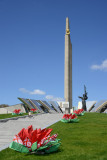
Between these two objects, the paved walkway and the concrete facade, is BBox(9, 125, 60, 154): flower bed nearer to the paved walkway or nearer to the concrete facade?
the paved walkway

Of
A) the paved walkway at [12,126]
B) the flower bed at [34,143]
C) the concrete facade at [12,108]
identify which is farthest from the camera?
the concrete facade at [12,108]

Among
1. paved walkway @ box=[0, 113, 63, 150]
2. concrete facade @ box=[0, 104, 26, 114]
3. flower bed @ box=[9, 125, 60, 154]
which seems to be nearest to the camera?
flower bed @ box=[9, 125, 60, 154]

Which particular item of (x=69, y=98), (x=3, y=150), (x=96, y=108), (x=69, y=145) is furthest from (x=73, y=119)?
(x=69, y=98)

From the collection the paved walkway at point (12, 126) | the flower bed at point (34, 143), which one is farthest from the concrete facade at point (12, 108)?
the flower bed at point (34, 143)

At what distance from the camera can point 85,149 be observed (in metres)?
5.15

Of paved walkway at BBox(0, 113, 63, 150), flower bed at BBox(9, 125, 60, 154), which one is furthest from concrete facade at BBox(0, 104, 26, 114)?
flower bed at BBox(9, 125, 60, 154)

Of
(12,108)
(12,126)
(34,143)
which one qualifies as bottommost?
(34,143)

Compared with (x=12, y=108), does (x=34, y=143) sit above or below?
below

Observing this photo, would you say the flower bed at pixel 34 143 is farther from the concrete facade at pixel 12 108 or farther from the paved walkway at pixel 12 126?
the concrete facade at pixel 12 108

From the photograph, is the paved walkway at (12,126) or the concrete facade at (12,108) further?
the concrete facade at (12,108)

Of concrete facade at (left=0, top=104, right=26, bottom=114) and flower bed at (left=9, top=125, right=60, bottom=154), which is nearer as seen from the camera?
flower bed at (left=9, top=125, right=60, bottom=154)

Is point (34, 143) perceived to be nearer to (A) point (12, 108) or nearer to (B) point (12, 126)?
(B) point (12, 126)

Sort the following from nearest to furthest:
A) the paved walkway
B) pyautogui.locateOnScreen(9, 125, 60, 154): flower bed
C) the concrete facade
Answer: pyautogui.locateOnScreen(9, 125, 60, 154): flower bed < the paved walkway < the concrete facade

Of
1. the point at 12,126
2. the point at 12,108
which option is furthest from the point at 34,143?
the point at 12,108
